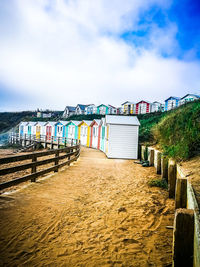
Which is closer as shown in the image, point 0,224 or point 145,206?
point 0,224

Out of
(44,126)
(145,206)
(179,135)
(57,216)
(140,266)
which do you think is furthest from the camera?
(44,126)

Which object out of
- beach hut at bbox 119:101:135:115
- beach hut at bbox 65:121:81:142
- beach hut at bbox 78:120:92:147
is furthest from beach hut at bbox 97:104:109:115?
beach hut at bbox 78:120:92:147

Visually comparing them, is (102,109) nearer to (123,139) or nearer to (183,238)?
(123,139)

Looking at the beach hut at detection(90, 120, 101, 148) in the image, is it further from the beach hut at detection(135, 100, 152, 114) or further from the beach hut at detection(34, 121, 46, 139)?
the beach hut at detection(135, 100, 152, 114)

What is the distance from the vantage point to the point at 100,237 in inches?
115

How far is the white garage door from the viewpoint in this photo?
13.8 m

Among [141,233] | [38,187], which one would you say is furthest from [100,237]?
[38,187]

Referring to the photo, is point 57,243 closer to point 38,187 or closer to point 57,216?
point 57,216

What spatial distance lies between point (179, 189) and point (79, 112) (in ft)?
191

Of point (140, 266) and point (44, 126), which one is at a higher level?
point (44, 126)

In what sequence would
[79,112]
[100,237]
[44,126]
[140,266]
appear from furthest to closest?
1. [79,112]
2. [44,126]
3. [100,237]
4. [140,266]

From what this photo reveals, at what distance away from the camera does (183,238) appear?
6.64 ft

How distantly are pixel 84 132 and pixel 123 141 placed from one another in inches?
541

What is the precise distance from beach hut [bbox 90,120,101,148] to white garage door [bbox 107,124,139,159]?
7.93 m
